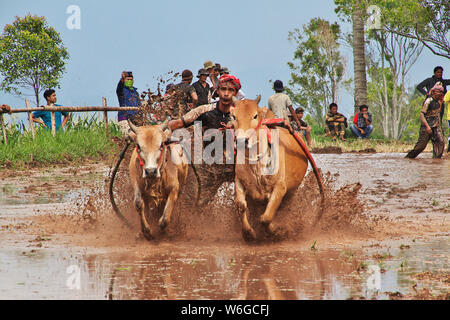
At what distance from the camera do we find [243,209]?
27.3ft

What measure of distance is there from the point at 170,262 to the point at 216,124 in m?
2.45

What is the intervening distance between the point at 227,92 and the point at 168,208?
58.9 inches

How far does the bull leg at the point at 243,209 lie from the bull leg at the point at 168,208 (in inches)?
30.7

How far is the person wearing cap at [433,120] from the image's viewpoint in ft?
60.1

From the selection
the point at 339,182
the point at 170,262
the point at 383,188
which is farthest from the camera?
the point at 339,182

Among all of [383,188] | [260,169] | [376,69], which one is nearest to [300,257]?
[260,169]

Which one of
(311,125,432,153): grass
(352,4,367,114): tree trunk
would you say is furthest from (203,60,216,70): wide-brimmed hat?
(352,4,367,114): tree trunk

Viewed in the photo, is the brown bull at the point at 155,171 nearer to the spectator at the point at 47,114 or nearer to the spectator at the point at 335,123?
the spectator at the point at 47,114

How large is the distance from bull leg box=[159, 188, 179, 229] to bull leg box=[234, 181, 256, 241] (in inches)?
30.7

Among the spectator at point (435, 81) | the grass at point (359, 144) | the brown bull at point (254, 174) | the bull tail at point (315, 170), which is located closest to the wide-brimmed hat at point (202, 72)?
the bull tail at point (315, 170)

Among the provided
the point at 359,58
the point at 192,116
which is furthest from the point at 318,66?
the point at 192,116

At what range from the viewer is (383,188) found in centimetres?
1402

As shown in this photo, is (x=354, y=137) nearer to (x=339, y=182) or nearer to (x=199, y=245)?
(x=339, y=182)
